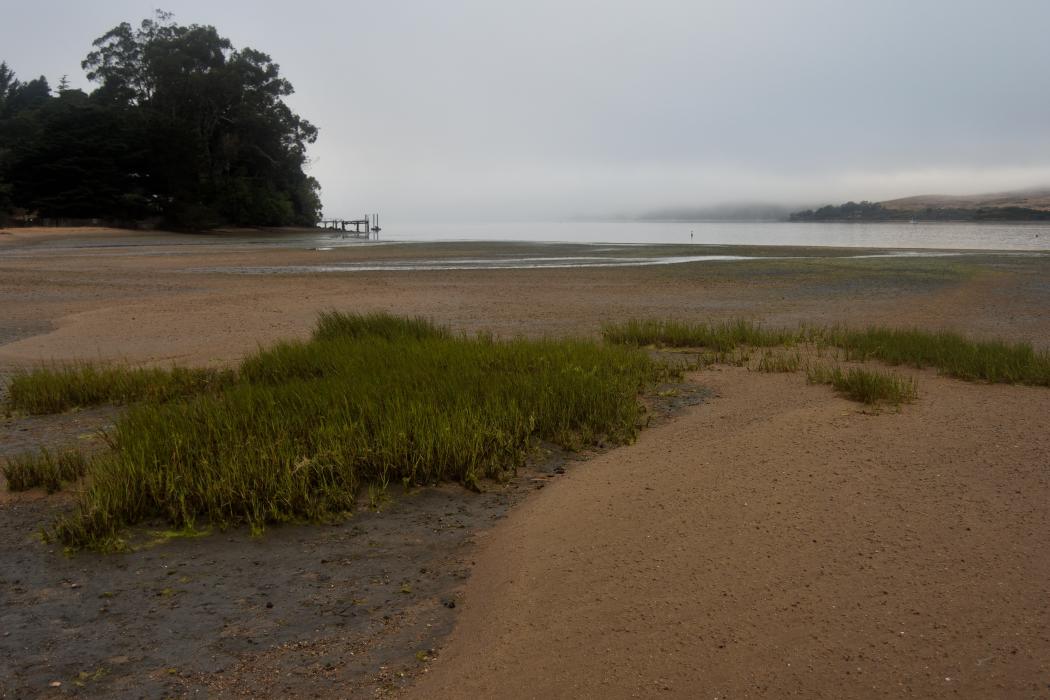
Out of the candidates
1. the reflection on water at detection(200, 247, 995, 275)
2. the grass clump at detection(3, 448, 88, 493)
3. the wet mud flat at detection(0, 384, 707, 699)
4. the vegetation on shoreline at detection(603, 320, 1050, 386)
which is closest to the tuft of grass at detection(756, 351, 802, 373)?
the vegetation on shoreline at detection(603, 320, 1050, 386)

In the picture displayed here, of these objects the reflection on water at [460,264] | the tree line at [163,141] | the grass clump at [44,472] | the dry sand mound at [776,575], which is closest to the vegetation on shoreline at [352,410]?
the grass clump at [44,472]

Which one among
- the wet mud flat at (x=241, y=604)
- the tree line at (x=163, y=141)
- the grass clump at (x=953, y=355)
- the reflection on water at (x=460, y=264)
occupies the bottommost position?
the wet mud flat at (x=241, y=604)

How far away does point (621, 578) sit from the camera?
4.02 meters

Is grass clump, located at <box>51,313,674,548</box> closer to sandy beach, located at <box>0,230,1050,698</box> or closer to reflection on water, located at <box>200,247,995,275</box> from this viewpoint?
sandy beach, located at <box>0,230,1050,698</box>

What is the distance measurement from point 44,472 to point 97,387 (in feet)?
9.19

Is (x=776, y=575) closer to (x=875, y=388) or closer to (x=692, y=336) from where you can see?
(x=875, y=388)

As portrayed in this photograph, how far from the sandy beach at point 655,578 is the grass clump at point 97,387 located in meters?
0.32

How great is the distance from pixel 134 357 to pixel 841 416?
890 cm

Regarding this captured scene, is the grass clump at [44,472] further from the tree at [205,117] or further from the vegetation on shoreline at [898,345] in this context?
the tree at [205,117]

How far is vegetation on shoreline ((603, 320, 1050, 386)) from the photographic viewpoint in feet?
27.6

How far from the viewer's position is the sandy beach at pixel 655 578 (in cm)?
327

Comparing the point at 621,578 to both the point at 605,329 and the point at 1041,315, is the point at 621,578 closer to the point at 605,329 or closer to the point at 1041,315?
the point at 605,329

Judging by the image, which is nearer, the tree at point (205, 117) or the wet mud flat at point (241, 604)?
the wet mud flat at point (241, 604)

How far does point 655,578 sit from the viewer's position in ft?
13.1
